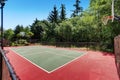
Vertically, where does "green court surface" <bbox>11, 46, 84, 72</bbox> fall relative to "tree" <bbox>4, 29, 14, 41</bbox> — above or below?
below

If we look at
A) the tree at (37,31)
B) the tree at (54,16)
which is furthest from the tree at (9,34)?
the tree at (54,16)

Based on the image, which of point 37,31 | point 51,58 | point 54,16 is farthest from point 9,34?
point 51,58

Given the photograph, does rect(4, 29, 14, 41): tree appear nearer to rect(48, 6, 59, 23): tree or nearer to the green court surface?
rect(48, 6, 59, 23): tree

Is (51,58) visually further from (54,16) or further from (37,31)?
(54,16)

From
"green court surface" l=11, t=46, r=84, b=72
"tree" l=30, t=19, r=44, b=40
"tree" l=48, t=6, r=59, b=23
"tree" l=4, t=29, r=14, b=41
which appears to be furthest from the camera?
"tree" l=48, t=6, r=59, b=23

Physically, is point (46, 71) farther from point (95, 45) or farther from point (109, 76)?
point (95, 45)

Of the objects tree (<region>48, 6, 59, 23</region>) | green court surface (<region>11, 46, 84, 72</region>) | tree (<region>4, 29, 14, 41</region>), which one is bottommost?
green court surface (<region>11, 46, 84, 72</region>)

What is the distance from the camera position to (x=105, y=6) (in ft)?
62.0

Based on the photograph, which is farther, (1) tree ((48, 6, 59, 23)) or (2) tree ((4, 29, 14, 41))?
(1) tree ((48, 6, 59, 23))

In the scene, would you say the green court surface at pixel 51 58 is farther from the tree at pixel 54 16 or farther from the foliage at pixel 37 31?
the tree at pixel 54 16

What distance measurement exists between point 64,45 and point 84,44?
155 inches

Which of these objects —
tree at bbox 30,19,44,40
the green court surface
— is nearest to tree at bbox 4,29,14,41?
tree at bbox 30,19,44,40

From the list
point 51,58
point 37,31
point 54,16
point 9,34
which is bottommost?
point 51,58

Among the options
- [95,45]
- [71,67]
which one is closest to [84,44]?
[95,45]
